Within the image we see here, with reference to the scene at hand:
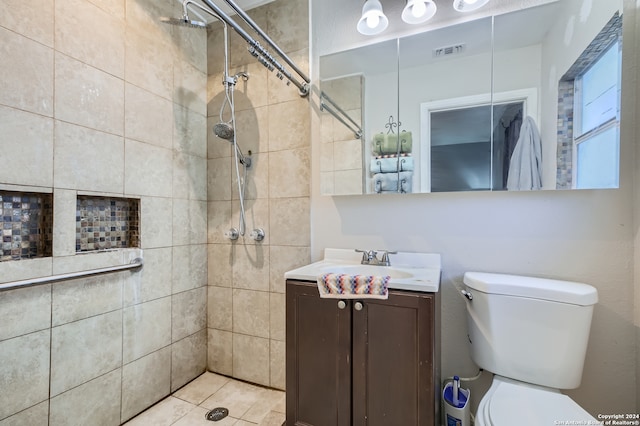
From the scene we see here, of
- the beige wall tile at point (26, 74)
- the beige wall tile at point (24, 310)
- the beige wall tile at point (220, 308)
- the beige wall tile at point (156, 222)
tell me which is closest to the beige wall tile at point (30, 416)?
the beige wall tile at point (24, 310)

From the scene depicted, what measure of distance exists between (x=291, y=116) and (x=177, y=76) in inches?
32.0

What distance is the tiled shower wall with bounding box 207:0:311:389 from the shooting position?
5.81ft

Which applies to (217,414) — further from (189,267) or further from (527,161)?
(527,161)

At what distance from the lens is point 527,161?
1.28 m

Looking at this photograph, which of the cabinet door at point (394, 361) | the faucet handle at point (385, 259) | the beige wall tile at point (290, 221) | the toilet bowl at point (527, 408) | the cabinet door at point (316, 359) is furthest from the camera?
the beige wall tile at point (290, 221)

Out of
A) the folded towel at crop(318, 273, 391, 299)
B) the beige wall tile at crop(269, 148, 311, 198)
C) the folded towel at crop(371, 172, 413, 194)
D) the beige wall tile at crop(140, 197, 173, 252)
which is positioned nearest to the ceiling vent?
the folded towel at crop(371, 172, 413, 194)

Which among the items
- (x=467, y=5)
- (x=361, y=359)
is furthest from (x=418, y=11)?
(x=361, y=359)

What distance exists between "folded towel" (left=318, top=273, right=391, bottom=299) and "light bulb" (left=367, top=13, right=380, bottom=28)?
1.41 m

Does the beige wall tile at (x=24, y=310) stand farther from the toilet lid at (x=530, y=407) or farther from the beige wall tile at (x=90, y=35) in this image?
the toilet lid at (x=530, y=407)

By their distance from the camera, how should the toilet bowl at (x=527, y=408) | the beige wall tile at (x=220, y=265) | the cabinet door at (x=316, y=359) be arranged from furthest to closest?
the beige wall tile at (x=220, y=265) < the cabinet door at (x=316, y=359) < the toilet bowl at (x=527, y=408)

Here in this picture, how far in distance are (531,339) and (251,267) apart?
153 centimetres

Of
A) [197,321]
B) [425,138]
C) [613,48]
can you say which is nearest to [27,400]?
[197,321]

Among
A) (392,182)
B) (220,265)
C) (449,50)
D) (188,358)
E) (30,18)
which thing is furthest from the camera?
(220,265)

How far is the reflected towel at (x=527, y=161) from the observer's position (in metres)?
1.27
